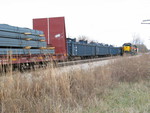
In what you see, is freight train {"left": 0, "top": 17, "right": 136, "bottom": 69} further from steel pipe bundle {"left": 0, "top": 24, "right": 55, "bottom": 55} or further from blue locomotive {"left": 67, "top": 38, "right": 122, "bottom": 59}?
blue locomotive {"left": 67, "top": 38, "right": 122, "bottom": 59}

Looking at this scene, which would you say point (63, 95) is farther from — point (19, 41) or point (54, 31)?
point (54, 31)

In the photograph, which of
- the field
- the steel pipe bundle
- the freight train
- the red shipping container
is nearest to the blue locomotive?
the red shipping container

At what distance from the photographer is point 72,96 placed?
3658 mm

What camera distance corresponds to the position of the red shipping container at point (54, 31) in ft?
36.4

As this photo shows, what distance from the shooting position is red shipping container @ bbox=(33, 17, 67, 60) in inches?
436

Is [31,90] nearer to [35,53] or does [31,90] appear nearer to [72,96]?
[72,96]

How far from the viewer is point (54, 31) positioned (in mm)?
11273

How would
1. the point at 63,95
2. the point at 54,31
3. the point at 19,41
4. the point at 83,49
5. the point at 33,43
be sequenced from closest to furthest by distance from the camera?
the point at 63,95
the point at 19,41
the point at 33,43
the point at 54,31
the point at 83,49

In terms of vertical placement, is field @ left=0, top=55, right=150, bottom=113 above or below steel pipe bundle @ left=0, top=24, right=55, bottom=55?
below

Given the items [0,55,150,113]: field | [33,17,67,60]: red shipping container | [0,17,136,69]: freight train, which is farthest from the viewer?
[33,17,67,60]: red shipping container

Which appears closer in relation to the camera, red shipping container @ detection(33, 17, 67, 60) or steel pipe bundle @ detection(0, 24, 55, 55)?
steel pipe bundle @ detection(0, 24, 55, 55)

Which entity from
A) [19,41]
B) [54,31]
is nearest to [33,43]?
[19,41]

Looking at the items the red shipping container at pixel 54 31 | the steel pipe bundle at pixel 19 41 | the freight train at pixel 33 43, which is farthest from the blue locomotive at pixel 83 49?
the steel pipe bundle at pixel 19 41

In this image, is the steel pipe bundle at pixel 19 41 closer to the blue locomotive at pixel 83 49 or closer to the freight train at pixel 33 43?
the freight train at pixel 33 43
